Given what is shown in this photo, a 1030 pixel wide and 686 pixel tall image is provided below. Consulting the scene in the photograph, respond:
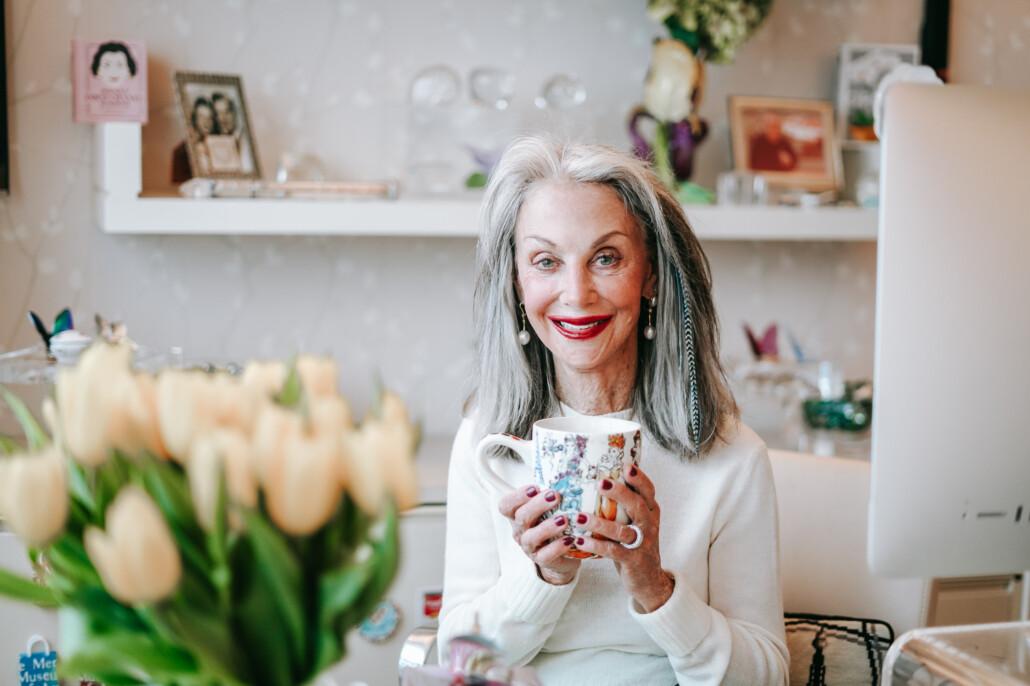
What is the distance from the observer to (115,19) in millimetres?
2057

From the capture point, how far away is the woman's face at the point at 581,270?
117 cm

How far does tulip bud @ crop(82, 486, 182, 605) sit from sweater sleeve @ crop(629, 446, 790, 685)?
0.67m

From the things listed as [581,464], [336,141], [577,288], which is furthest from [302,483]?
[336,141]

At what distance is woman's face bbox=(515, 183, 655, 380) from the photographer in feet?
3.83

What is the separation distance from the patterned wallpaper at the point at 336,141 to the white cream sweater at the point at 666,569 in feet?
3.01

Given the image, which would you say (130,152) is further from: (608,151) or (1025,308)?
(1025,308)

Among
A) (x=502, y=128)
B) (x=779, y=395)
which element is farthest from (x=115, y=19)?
(x=779, y=395)

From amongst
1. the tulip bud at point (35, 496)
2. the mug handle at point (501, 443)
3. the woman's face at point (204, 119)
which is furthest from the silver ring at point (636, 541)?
the woman's face at point (204, 119)

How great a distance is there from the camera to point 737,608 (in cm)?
118

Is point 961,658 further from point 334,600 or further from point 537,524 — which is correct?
point 334,600

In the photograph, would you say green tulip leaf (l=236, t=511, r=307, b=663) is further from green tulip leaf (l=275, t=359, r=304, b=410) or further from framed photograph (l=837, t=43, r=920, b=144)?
framed photograph (l=837, t=43, r=920, b=144)

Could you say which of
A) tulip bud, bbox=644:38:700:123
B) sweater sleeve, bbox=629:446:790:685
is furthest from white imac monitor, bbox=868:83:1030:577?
tulip bud, bbox=644:38:700:123

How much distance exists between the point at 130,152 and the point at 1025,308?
1.71m

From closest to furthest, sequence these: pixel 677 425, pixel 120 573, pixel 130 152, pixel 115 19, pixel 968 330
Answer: pixel 120 573 < pixel 968 330 < pixel 677 425 < pixel 130 152 < pixel 115 19
